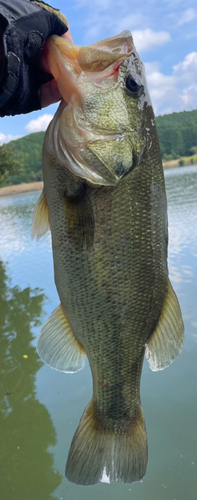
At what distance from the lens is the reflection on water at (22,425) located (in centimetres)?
310

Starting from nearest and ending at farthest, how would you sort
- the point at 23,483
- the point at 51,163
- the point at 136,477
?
the point at 51,163
the point at 136,477
the point at 23,483

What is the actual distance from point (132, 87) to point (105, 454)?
1900 mm

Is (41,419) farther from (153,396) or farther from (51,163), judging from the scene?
(51,163)

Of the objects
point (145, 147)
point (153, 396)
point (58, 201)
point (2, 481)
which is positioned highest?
point (145, 147)

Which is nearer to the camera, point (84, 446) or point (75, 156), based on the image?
point (75, 156)

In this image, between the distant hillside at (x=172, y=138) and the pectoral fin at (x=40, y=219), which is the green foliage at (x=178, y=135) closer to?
the distant hillside at (x=172, y=138)

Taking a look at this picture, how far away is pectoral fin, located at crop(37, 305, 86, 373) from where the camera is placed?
5.98 feet

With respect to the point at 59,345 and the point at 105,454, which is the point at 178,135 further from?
the point at 105,454

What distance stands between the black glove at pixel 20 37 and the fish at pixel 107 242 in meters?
0.09

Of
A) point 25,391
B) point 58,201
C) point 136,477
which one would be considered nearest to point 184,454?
point 136,477

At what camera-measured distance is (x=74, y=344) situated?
6.14ft

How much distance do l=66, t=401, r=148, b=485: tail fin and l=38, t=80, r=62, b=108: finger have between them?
1.80m

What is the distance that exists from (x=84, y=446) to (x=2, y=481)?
1.81m

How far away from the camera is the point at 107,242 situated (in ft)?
5.27
